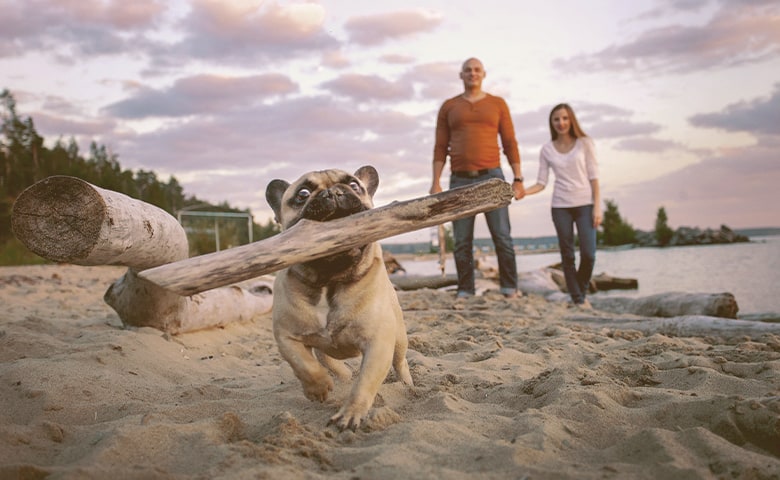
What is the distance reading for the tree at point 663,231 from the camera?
42.3 metres

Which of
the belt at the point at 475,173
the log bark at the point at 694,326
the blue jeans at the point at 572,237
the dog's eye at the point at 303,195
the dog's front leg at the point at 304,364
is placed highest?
the belt at the point at 475,173

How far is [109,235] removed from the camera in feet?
12.3

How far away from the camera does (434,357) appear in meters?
5.14

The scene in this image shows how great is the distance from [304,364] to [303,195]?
3.36 ft

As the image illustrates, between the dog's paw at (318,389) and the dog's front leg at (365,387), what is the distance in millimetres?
339

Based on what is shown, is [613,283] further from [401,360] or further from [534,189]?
[401,360]

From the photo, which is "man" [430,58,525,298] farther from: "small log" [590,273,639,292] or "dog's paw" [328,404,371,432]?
"dog's paw" [328,404,371,432]

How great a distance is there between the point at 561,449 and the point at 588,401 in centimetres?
71

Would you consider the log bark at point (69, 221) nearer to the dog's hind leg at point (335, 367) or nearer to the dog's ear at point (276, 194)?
the dog's ear at point (276, 194)

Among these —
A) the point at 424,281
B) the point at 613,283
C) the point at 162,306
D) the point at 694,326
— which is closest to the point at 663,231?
the point at 613,283

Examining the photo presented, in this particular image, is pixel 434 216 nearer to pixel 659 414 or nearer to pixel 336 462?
pixel 336 462

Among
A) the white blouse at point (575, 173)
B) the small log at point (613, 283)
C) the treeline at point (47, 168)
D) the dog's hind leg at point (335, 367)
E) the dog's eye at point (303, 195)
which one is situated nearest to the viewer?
the dog's eye at point (303, 195)

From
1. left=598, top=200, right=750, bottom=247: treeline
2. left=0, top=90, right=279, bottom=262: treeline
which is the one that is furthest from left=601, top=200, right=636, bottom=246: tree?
left=0, top=90, right=279, bottom=262: treeline

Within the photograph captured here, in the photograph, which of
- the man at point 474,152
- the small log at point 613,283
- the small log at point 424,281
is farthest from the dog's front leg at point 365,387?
the small log at point 613,283
